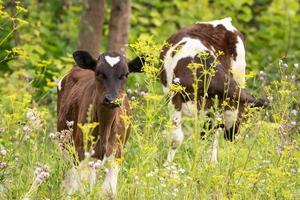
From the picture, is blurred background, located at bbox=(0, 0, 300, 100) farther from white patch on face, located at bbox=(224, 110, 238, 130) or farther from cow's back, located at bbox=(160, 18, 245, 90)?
white patch on face, located at bbox=(224, 110, 238, 130)

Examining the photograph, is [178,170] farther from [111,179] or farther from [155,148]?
[155,148]

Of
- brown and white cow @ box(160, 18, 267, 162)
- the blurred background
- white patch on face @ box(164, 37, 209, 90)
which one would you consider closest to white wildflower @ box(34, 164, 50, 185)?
brown and white cow @ box(160, 18, 267, 162)

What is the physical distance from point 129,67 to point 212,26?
2635 millimetres

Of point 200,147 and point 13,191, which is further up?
point 200,147

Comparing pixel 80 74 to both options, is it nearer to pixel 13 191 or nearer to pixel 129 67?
pixel 129 67

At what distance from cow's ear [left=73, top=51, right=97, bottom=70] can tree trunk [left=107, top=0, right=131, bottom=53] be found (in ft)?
15.6

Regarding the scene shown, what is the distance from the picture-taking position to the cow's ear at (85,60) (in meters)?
8.76

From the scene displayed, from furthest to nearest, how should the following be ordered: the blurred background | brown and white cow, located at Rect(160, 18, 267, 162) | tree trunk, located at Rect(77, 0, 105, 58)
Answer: the blurred background
tree trunk, located at Rect(77, 0, 105, 58)
brown and white cow, located at Rect(160, 18, 267, 162)

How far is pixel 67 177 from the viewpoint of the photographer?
26.7ft

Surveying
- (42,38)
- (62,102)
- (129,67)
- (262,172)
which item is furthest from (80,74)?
(42,38)

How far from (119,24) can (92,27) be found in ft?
1.54

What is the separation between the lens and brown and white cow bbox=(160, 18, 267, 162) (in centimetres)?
1030

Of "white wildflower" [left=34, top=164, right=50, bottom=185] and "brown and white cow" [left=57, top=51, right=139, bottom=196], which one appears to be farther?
"brown and white cow" [left=57, top=51, right=139, bottom=196]

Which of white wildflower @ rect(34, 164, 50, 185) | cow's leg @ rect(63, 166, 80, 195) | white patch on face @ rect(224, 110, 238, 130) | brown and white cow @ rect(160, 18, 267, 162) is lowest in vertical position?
cow's leg @ rect(63, 166, 80, 195)
